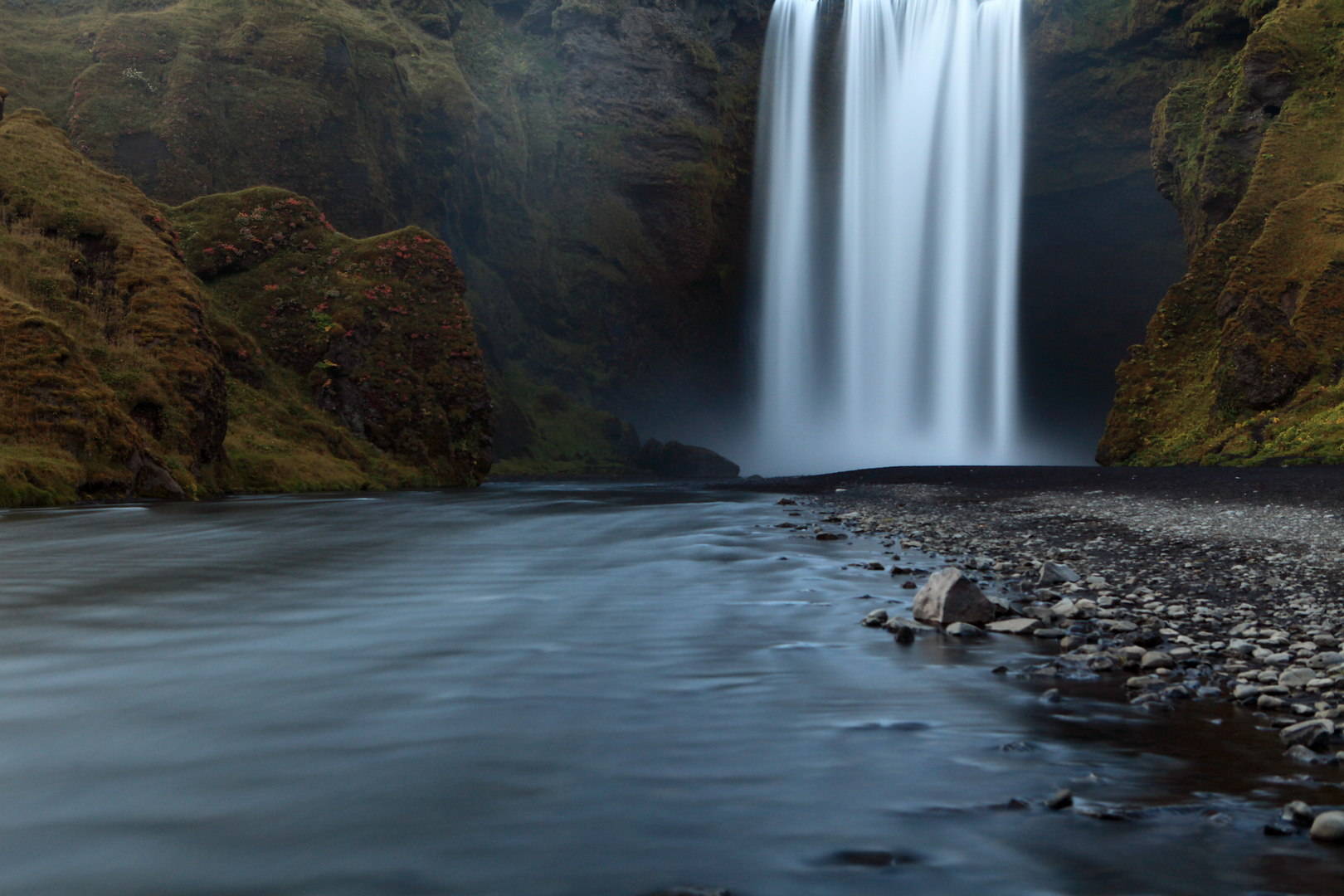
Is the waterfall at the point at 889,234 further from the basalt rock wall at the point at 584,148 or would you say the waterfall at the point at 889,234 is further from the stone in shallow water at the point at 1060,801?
the stone in shallow water at the point at 1060,801

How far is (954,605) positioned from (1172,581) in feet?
11.1

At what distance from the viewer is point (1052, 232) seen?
76562 mm

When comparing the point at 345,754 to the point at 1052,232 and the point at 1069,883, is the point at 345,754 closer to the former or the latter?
the point at 1069,883

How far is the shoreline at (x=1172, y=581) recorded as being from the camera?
583 centimetres

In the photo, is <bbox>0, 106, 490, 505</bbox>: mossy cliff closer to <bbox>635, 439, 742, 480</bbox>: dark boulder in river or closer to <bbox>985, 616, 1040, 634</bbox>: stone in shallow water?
<bbox>985, 616, 1040, 634</bbox>: stone in shallow water

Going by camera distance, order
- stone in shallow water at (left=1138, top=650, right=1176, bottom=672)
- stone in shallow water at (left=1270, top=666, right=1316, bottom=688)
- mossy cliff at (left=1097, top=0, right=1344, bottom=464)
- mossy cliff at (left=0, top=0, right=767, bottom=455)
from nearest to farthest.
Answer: stone in shallow water at (left=1270, top=666, right=1316, bottom=688) → stone in shallow water at (left=1138, top=650, right=1176, bottom=672) → mossy cliff at (left=1097, top=0, right=1344, bottom=464) → mossy cliff at (left=0, top=0, right=767, bottom=455)

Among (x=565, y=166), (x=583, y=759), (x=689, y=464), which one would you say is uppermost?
(x=565, y=166)

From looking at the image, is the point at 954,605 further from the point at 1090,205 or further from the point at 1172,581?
the point at 1090,205

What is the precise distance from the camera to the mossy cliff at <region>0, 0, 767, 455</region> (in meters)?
66.4

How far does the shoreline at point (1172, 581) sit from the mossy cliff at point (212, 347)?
65.4ft

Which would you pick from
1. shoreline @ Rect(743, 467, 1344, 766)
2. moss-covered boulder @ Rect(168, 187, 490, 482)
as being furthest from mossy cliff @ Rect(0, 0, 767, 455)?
shoreline @ Rect(743, 467, 1344, 766)

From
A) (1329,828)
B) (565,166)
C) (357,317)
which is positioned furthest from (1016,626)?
(565,166)

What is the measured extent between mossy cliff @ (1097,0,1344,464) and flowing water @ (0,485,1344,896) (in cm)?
3253

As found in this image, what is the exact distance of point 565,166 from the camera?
84375 mm
